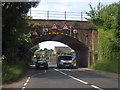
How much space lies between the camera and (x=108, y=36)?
48.0 metres

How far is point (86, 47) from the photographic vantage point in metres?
66.5

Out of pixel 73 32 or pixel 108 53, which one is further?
pixel 73 32

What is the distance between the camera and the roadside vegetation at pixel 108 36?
143 feet

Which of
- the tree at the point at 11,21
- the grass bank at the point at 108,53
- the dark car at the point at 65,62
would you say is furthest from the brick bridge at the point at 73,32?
the tree at the point at 11,21

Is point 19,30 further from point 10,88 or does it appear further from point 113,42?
point 113,42

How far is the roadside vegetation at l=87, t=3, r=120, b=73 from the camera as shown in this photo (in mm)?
43703

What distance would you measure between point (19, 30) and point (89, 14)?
26.3m

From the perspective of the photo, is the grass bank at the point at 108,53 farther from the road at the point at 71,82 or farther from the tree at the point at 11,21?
the tree at the point at 11,21

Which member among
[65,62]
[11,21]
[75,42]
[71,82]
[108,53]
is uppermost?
[11,21]

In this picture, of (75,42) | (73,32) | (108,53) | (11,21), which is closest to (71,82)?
(11,21)

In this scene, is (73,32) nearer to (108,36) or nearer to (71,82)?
(108,36)

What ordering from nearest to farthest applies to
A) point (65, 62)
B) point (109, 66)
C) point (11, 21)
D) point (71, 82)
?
point (71, 82) → point (11, 21) → point (109, 66) → point (65, 62)

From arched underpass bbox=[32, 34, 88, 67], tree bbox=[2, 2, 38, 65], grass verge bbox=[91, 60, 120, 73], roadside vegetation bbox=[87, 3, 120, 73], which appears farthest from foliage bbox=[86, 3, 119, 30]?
tree bbox=[2, 2, 38, 65]

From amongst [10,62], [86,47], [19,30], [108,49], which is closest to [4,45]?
[19,30]
